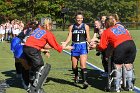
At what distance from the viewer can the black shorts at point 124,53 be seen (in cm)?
980

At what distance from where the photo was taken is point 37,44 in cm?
949

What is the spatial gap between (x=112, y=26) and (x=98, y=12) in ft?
199

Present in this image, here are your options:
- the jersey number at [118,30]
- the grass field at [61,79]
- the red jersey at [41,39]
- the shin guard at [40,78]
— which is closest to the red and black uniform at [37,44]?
the red jersey at [41,39]

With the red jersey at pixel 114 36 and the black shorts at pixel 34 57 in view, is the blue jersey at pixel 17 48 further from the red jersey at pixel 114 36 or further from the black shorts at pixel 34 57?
the red jersey at pixel 114 36

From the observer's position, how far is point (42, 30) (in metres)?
9.49

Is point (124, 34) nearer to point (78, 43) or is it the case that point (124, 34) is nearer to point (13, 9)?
point (78, 43)

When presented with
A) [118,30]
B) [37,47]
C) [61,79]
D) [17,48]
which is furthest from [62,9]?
[37,47]

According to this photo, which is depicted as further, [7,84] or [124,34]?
[7,84]

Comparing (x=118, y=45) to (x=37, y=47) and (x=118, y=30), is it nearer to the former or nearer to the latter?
(x=118, y=30)

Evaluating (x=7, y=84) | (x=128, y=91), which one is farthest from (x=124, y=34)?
(x=7, y=84)

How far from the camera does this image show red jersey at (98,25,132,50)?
979 centimetres

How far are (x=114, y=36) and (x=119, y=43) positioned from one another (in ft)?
0.66

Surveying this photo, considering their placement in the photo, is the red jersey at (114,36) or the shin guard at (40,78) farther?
the red jersey at (114,36)

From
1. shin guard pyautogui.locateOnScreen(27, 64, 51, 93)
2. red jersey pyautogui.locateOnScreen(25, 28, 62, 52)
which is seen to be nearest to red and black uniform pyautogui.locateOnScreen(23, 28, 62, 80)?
red jersey pyautogui.locateOnScreen(25, 28, 62, 52)
